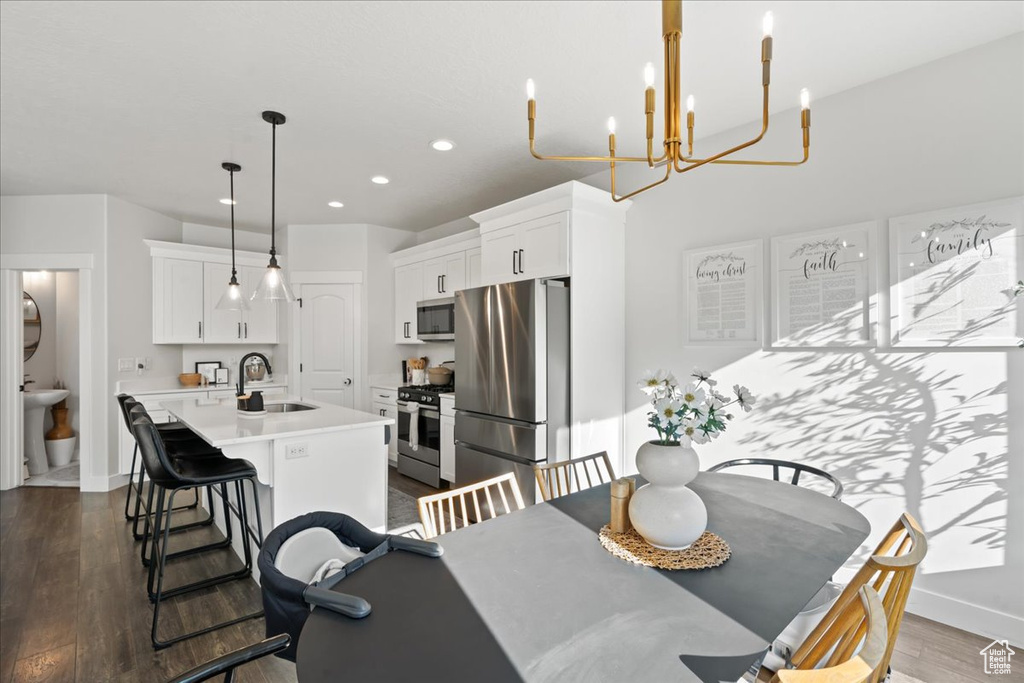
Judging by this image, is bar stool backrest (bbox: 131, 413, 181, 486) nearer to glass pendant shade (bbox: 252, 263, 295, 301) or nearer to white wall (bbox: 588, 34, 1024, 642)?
glass pendant shade (bbox: 252, 263, 295, 301)

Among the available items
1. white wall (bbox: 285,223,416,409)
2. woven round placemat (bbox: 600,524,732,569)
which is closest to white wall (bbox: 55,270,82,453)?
white wall (bbox: 285,223,416,409)

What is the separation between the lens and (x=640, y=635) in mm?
973

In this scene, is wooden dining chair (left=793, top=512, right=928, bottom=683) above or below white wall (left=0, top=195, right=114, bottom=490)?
below

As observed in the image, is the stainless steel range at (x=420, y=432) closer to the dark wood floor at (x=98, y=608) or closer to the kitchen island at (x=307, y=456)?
the kitchen island at (x=307, y=456)

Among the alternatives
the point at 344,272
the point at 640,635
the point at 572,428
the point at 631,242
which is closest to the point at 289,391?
the point at 344,272

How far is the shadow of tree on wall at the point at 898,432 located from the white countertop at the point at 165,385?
4940mm

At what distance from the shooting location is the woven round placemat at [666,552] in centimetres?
128

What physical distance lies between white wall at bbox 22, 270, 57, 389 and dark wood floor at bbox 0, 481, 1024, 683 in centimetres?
304

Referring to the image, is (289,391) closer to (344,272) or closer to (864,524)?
(344,272)

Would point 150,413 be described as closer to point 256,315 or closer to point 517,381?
point 256,315

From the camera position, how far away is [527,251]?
363 cm

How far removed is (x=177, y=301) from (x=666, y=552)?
17.8ft

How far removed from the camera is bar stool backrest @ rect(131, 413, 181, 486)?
2.23 meters

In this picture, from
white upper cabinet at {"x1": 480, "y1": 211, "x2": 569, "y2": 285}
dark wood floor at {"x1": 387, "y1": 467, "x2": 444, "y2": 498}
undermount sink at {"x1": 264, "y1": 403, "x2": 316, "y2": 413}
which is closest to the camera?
white upper cabinet at {"x1": 480, "y1": 211, "x2": 569, "y2": 285}
